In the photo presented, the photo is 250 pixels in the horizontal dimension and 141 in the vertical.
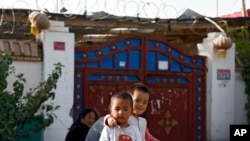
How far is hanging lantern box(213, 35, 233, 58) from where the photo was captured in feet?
35.2

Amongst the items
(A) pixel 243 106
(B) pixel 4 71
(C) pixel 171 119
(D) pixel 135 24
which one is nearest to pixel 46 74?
(B) pixel 4 71

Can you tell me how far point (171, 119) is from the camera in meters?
10.7

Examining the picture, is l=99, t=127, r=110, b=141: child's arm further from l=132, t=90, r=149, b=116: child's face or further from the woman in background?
the woman in background

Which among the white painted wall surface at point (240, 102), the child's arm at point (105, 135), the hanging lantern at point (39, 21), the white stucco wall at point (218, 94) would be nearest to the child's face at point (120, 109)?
the child's arm at point (105, 135)

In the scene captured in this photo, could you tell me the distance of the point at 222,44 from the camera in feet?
35.2

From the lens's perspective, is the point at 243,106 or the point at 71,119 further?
the point at 243,106

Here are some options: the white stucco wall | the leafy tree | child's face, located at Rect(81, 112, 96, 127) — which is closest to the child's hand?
child's face, located at Rect(81, 112, 96, 127)

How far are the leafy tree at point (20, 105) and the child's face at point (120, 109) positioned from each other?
365 centimetres

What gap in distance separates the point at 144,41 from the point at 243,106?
8.70 ft

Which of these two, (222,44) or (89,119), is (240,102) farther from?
(89,119)

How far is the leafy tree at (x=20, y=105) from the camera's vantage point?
25.0ft

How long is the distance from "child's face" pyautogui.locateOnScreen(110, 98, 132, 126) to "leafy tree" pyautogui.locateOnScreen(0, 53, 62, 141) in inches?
144

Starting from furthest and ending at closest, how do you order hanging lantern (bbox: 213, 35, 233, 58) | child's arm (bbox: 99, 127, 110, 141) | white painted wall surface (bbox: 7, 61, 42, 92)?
hanging lantern (bbox: 213, 35, 233, 58)
white painted wall surface (bbox: 7, 61, 42, 92)
child's arm (bbox: 99, 127, 110, 141)

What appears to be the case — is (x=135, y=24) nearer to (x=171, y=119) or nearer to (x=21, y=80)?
(x=171, y=119)
